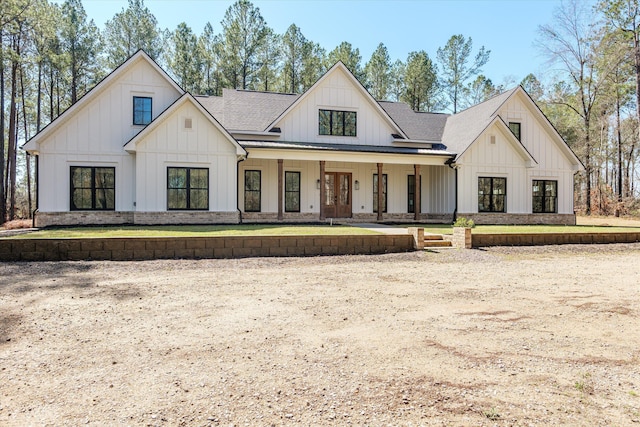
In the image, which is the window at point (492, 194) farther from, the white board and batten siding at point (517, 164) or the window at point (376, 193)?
the window at point (376, 193)

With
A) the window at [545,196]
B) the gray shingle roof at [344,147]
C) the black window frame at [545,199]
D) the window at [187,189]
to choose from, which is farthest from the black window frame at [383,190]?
the window at [187,189]

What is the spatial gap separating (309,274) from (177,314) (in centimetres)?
336

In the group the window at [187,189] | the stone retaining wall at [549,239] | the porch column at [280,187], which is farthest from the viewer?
the porch column at [280,187]

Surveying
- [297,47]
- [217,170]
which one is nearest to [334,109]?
[217,170]

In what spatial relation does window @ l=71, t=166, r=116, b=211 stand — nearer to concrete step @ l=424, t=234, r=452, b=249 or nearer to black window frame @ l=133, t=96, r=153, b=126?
black window frame @ l=133, t=96, r=153, b=126

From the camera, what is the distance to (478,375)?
342 cm

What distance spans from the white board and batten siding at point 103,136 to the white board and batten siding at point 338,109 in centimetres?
529

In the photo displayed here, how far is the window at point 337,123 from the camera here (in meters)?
19.4

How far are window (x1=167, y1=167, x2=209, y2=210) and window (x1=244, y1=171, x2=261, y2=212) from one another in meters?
2.41

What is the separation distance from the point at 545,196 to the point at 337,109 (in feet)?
37.2

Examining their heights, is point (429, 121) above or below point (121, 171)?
above

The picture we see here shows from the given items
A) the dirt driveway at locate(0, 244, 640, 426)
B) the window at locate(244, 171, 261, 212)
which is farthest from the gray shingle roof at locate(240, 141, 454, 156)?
the dirt driveway at locate(0, 244, 640, 426)

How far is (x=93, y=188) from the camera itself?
1595 centimetres

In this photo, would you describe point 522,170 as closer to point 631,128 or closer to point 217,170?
point 217,170
